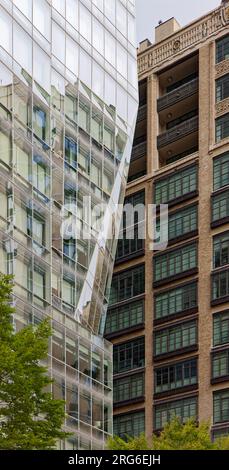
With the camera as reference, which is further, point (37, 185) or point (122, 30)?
point (122, 30)

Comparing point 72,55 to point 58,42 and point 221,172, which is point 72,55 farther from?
point 221,172

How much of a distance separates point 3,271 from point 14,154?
16.6ft

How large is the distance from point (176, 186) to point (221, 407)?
19.4 m

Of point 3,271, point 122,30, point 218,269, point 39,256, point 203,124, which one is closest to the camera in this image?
point 3,271

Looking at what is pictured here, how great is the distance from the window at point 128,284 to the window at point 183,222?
4.06 metres

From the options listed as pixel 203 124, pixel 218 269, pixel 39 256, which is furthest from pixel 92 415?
pixel 203 124

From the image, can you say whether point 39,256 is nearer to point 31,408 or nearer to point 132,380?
point 31,408

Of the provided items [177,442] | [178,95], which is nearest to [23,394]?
[177,442]

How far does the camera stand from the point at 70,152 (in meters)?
52.0

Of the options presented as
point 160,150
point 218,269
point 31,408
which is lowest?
point 31,408

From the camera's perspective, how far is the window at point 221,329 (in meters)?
81.7

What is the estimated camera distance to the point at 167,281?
8744 centimetres

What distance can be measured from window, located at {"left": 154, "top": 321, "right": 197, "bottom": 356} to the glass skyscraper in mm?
28302

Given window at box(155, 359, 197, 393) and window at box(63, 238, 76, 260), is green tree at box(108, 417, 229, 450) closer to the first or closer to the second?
window at box(63, 238, 76, 260)
